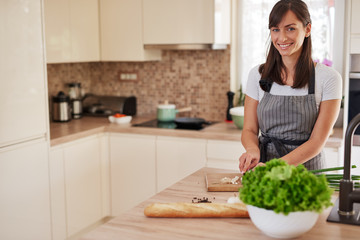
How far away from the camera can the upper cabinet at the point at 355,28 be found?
307 centimetres

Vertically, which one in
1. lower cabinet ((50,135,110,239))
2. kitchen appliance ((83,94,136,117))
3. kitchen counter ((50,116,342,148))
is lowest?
lower cabinet ((50,135,110,239))

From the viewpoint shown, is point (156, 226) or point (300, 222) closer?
point (300, 222)

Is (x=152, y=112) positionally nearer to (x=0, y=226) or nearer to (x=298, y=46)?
(x=0, y=226)

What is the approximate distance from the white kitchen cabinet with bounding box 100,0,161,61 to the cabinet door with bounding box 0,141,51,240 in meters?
1.27

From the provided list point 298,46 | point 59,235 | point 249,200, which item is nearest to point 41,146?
point 59,235

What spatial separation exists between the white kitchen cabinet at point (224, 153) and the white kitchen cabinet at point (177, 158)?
5cm

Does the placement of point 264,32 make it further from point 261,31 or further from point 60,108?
point 60,108

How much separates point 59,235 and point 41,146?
714 mm

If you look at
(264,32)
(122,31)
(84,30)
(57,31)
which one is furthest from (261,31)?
(57,31)

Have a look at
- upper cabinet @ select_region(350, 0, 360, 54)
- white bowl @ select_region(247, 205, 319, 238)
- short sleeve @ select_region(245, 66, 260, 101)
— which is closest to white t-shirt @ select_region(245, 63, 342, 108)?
short sleeve @ select_region(245, 66, 260, 101)

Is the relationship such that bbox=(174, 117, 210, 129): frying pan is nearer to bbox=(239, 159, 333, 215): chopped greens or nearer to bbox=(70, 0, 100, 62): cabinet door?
bbox=(70, 0, 100, 62): cabinet door

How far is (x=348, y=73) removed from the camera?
125 inches

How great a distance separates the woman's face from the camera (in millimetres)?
2117

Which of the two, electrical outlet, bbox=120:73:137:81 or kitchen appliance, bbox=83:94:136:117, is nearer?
kitchen appliance, bbox=83:94:136:117
